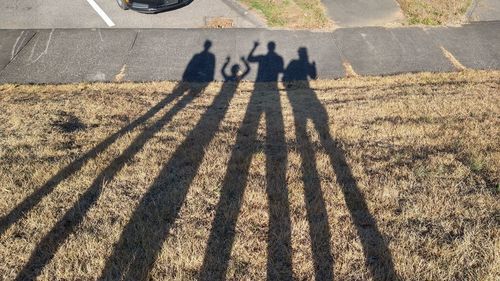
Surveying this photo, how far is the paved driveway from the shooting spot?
12445 mm

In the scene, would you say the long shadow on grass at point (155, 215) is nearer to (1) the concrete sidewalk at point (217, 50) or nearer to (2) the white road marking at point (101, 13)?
(1) the concrete sidewalk at point (217, 50)

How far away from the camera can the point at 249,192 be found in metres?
4.47

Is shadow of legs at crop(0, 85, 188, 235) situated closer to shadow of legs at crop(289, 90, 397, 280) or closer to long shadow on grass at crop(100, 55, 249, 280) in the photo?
long shadow on grass at crop(100, 55, 249, 280)

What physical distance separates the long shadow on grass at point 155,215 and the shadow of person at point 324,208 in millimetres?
1431

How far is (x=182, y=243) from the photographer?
3758 millimetres

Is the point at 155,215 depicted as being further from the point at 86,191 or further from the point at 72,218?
the point at 86,191

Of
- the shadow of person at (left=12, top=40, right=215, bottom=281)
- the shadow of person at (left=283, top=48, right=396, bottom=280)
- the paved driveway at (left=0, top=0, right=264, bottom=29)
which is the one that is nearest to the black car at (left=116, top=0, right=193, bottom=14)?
the paved driveway at (left=0, top=0, right=264, bottom=29)

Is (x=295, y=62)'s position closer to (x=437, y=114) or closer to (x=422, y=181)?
(x=437, y=114)

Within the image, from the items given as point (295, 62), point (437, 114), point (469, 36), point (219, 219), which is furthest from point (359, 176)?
point (469, 36)

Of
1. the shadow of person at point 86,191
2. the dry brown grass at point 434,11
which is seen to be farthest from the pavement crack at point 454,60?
the shadow of person at point 86,191

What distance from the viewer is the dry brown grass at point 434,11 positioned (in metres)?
12.9

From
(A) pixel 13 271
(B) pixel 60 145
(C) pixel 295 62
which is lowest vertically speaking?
(C) pixel 295 62

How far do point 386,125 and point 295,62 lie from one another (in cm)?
514

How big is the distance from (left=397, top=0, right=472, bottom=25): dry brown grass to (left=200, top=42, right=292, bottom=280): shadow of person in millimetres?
8178
